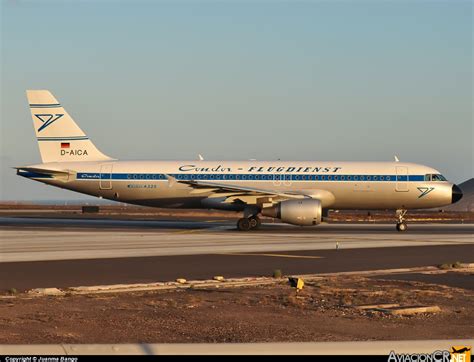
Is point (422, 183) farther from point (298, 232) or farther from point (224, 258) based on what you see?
point (224, 258)

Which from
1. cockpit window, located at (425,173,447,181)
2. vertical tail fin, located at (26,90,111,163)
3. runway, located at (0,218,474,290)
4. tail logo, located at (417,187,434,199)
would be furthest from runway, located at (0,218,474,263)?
vertical tail fin, located at (26,90,111,163)

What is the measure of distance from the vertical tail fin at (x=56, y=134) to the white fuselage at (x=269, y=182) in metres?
1.52

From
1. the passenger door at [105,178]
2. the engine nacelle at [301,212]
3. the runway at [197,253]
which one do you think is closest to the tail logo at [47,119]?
the passenger door at [105,178]

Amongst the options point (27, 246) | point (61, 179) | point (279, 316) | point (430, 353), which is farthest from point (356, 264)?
point (61, 179)

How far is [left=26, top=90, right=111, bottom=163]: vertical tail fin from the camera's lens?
4447 cm

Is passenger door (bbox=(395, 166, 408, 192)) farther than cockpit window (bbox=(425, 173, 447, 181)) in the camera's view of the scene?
No

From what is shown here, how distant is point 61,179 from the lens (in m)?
43.3

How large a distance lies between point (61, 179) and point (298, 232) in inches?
580

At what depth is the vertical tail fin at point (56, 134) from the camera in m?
44.5

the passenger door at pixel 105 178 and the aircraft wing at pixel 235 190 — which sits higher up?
the passenger door at pixel 105 178

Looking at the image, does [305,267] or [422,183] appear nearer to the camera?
[305,267]

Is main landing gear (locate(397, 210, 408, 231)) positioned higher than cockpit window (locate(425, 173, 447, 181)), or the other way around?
cockpit window (locate(425, 173, 447, 181))

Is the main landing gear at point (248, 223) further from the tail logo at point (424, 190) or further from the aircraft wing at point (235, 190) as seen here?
the tail logo at point (424, 190)

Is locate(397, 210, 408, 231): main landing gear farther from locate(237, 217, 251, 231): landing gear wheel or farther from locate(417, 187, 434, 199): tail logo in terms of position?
locate(237, 217, 251, 231): landing gear wheel
